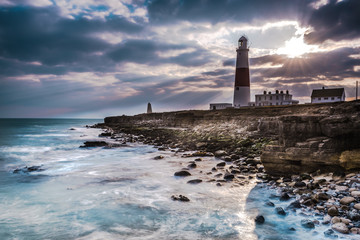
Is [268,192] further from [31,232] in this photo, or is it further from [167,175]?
[31,232]

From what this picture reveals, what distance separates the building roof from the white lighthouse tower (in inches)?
530

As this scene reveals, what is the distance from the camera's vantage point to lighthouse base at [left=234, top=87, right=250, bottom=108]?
36469 millimetres

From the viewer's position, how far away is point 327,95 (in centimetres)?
3969

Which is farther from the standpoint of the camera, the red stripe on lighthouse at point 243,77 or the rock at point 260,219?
the red stripe on lighthouse at point 243,77

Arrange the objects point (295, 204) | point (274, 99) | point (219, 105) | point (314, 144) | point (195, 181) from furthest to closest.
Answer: point (219, 105), point (274, 99), point (195, 181), point (314, 144), point (295, 204)

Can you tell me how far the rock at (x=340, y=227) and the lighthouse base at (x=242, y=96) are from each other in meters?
32.6

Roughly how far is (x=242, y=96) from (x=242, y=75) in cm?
324

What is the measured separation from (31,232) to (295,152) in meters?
8.10

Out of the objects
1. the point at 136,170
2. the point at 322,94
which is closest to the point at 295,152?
the point at 136,170

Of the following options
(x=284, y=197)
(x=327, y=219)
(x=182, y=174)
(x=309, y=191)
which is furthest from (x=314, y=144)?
(x=182, y=174)

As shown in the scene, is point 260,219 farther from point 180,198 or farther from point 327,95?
point 327,95

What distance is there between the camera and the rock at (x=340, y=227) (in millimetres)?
4575

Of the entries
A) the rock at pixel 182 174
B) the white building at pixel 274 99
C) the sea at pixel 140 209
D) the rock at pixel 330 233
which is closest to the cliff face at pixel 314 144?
the sea at pixel 140 209

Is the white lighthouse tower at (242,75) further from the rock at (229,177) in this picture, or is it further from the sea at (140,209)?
the rock at (229,177)
